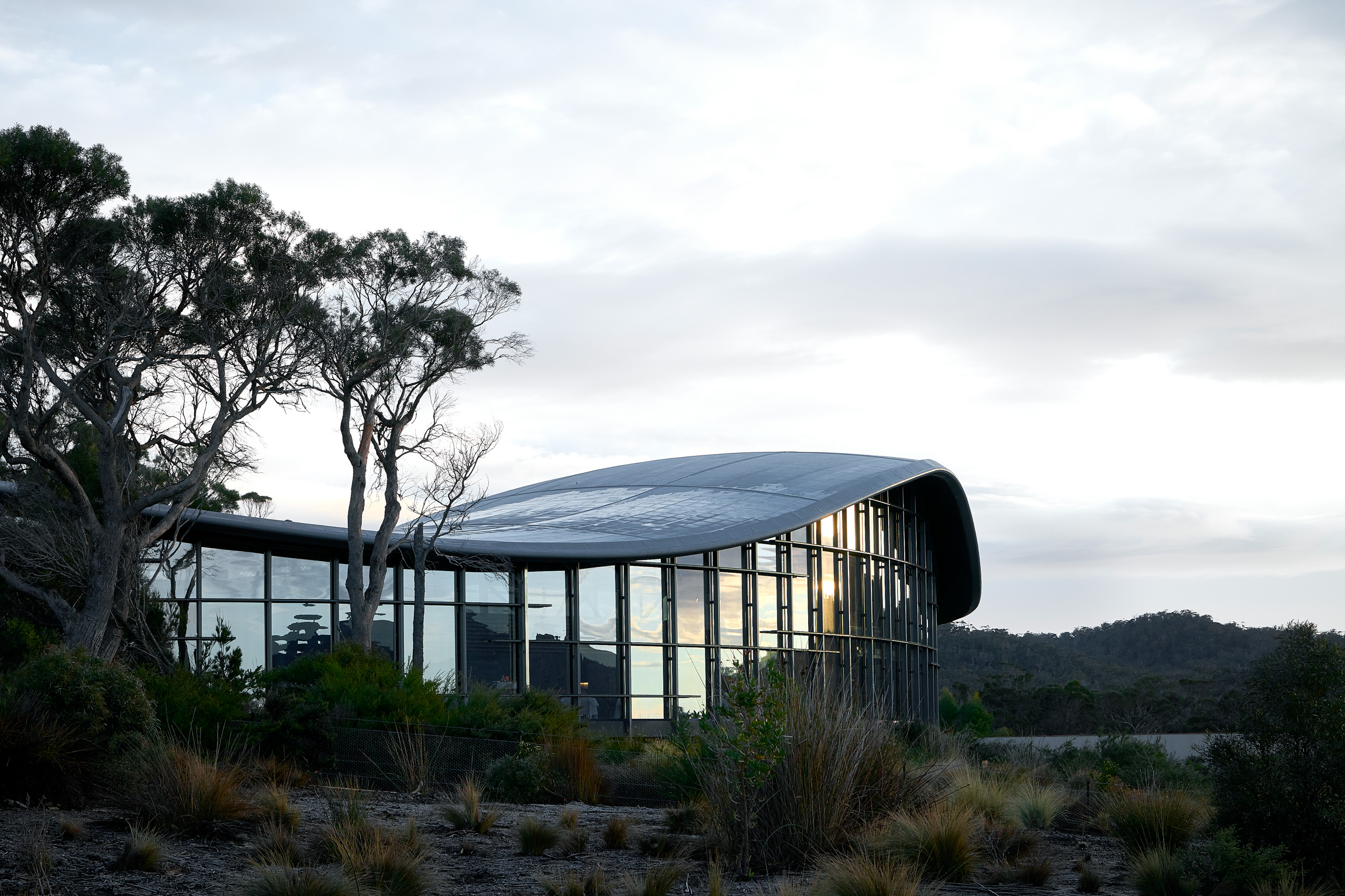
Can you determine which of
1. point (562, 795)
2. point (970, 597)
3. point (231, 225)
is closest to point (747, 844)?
point (562, 795)

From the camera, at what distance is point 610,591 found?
25312 mm

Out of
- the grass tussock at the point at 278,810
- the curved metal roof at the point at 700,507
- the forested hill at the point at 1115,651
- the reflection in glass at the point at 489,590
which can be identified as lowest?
the forested hill at the point at 1115,651

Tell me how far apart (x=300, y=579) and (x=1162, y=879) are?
19.8 m

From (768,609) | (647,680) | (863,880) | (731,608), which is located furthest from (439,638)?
(863,880)

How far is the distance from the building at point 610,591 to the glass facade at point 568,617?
3cm

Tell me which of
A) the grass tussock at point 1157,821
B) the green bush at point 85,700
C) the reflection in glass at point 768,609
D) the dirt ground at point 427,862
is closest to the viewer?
the dirt ground at point 427,862

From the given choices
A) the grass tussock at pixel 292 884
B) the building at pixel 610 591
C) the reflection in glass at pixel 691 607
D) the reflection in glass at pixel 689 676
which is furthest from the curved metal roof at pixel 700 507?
the grass tussock at pixel 292 884

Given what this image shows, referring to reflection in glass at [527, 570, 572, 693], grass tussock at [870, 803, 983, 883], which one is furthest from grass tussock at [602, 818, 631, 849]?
reflection in glass at [527, 570, 572, 693]

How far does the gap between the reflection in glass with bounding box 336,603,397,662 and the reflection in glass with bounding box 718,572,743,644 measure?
6843 millimetres

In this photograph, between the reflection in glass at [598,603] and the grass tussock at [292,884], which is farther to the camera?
the reflection in glass at [598,603]

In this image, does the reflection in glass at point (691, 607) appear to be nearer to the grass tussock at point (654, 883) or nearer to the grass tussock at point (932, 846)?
the grass tussock at point (932, 846)

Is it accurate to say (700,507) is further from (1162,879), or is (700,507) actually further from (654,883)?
(654,883)

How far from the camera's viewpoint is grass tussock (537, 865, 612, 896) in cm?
684

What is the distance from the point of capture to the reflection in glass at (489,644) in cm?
2502
